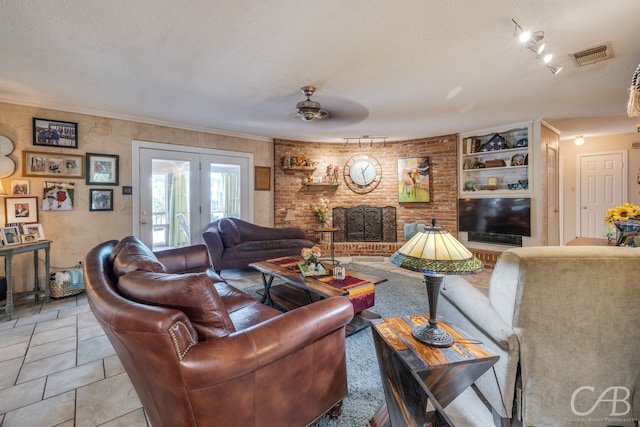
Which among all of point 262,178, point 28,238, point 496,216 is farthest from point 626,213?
point 28,238

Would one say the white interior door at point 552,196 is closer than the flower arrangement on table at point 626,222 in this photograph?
No

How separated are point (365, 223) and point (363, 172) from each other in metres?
1.08

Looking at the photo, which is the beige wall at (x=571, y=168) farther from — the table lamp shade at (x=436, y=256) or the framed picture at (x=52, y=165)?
the framed picture at (x=52, y=165)

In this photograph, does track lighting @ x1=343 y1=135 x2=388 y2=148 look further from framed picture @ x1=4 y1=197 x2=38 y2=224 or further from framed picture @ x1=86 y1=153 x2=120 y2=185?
framed picture @ x1=4 y1=197 x2=38 y2=224

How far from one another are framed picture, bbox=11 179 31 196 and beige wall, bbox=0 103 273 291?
0.12 ft

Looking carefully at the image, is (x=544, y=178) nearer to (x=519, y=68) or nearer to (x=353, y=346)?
(x=519, y=68)

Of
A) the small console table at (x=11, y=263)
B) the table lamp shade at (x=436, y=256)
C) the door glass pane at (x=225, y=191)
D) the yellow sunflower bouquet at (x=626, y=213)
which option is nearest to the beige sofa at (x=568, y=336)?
the table lamp shade at (x=436, y=256)

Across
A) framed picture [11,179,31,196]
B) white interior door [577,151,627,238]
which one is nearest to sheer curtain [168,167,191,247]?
framed picture [11,179,31,196]

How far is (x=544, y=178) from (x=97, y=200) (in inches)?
261

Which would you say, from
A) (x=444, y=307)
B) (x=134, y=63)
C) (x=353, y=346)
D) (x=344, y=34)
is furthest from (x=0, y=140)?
(x=444, y=307)

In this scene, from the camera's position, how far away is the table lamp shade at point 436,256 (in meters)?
1.16

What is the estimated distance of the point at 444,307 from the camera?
2.00 m

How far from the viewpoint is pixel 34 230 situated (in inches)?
127

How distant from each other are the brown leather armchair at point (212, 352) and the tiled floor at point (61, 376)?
1.93 feet
